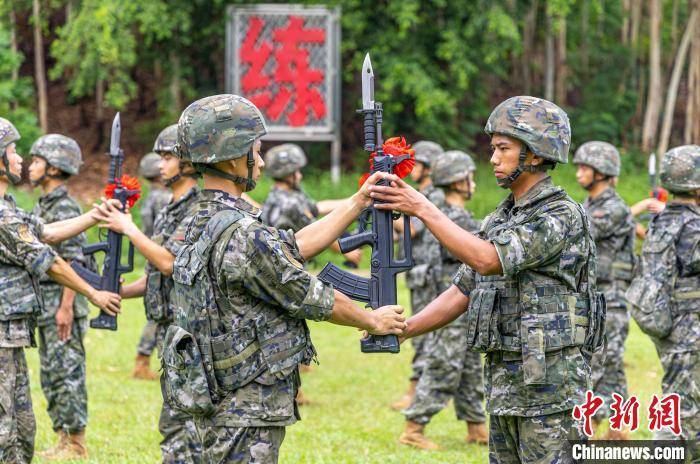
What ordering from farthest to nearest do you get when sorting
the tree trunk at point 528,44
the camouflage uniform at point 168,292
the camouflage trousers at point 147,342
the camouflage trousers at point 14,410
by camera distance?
the tree trunk at point 528,44 → the camouflage trousers at point 147,342 → the camouflage uniform at point 168,292 → the camouflage trousers at point 14,410

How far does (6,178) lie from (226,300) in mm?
2817

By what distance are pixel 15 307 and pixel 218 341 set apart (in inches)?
98.5

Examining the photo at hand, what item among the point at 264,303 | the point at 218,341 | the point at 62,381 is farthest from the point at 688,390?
the point at 62,381

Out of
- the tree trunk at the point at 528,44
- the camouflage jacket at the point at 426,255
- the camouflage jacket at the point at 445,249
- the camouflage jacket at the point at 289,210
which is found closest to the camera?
the camouflage jacket at the point at 445,249

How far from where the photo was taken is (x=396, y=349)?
538cm

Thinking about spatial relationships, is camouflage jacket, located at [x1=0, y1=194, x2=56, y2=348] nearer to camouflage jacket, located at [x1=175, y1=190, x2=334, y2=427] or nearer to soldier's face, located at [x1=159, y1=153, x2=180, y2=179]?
soldier's face, located at [x1=159, y1=153, x2=180, y2=179]

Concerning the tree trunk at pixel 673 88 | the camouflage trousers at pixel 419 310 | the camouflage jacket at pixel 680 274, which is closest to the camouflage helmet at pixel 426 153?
the camouflage trousers at pixel 419 310

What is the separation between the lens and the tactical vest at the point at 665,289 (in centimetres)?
768

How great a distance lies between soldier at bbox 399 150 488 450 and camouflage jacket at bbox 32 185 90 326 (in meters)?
3.06

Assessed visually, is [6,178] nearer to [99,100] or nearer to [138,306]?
[138,306]

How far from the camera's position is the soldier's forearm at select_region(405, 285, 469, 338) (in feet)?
18.9

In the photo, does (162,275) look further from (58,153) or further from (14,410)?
(58,153)

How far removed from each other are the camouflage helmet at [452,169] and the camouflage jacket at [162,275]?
9.23 ft

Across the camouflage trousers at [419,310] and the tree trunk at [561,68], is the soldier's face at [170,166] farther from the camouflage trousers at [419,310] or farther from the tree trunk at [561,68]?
the tree trunk at [561,68]
